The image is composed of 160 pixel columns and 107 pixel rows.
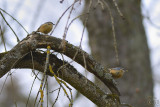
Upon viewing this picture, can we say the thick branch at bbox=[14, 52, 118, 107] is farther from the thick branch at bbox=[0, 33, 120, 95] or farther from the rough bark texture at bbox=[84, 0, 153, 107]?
the rough bark texture at bbox=[84, 0, 153, 107]

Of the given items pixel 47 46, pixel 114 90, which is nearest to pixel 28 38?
pixel 47 46

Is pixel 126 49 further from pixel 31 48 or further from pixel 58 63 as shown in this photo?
pixel 31 48

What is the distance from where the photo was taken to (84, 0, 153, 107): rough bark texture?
492 cm

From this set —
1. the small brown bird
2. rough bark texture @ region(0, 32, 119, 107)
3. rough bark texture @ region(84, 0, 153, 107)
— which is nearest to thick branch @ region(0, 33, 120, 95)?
rough bark texture @ region(0, 32, 119, 107)

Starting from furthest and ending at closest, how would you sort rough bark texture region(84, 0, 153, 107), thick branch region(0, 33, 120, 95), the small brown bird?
1. rough bark texture region(84, 0, 153, 107)
2. the small brown bird
3. thick branch region(0, 33, 120, 95)

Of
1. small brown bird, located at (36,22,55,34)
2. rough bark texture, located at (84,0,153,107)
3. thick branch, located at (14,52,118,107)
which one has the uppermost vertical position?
rough bark texture, located at (84,0,153,107)

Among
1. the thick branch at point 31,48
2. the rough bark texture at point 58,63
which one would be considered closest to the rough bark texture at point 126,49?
the rough bark texture at point 58,63

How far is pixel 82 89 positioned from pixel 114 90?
324 mm

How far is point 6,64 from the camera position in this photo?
6.81ft

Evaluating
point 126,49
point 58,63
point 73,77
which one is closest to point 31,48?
point 58,63

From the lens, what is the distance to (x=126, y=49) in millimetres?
5090

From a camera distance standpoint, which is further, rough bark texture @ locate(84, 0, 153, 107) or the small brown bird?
rough bark texture @ locate(84, 0, 153, 107)

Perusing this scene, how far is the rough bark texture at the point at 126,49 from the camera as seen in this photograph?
194 inches

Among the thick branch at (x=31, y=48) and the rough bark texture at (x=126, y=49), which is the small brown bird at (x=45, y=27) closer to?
the thick branch at (x=31, y=48)
